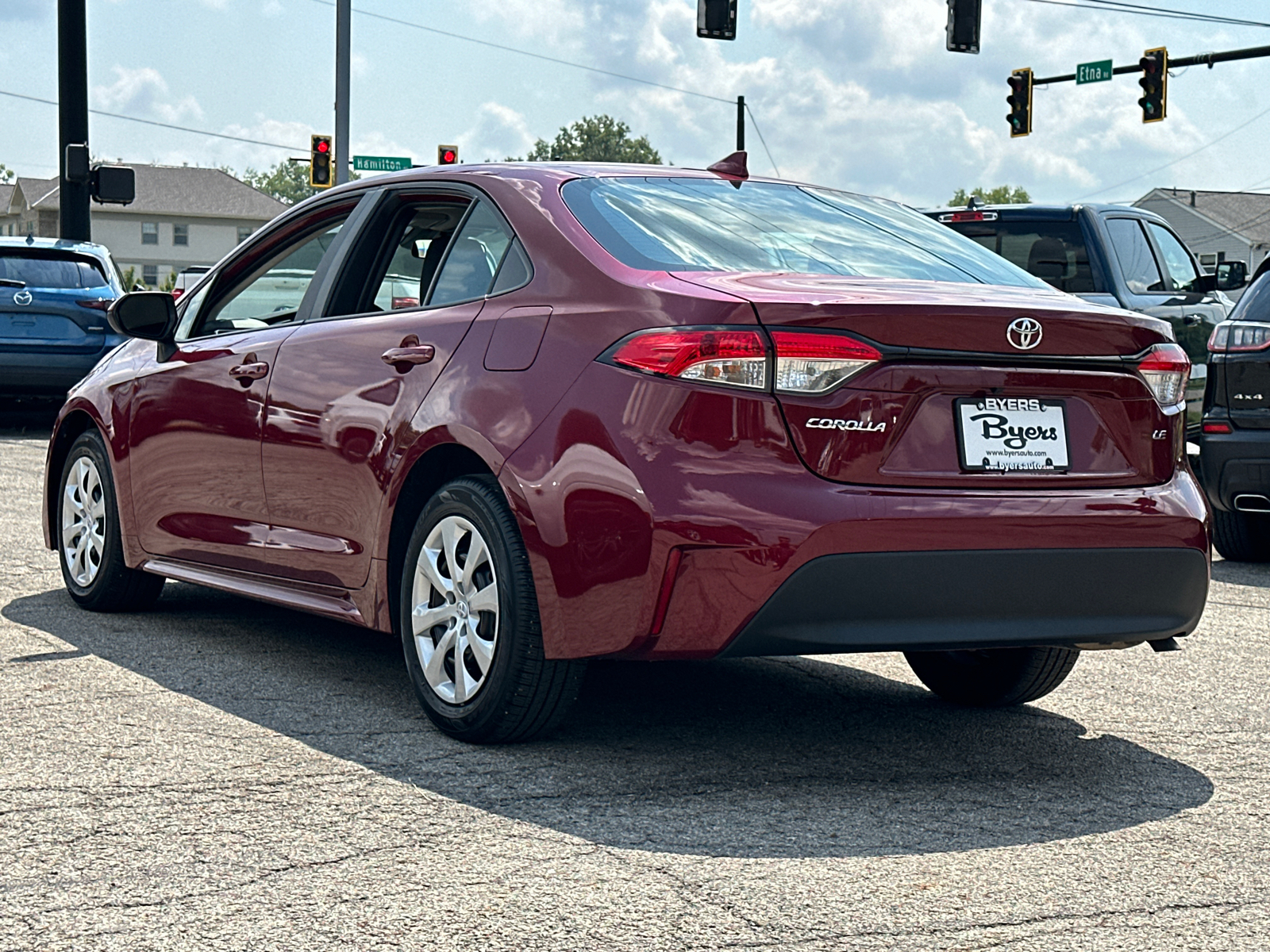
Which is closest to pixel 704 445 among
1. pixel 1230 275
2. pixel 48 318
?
pixel 1230 275

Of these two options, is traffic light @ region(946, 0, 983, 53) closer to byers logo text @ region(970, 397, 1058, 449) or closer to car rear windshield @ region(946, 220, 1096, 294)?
car rear windshield @ region(946, 220, 1096, 294)

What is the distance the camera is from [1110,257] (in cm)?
1193

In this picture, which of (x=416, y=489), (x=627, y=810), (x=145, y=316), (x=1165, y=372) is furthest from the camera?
(x=145, y=316)

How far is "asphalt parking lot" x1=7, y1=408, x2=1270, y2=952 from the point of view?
339cm

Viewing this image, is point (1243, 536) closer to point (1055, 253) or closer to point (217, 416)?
point (1055, 253)

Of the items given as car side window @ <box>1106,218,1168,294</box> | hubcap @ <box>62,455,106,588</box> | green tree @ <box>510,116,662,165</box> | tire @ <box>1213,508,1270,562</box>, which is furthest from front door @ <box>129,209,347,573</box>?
green tree @ <box>510,116,662,165</box>

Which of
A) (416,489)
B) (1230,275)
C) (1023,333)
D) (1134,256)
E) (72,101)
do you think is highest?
(72,101)

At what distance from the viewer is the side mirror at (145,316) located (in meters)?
6.37

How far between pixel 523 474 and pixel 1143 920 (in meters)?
1.85

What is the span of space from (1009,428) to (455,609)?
5.02ft

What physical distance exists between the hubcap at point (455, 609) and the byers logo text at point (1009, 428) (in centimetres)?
130

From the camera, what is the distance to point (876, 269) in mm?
4816

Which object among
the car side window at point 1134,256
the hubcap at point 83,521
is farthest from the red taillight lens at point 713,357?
the car side window at point 1134,256

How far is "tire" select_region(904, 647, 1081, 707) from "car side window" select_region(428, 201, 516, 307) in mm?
1665
